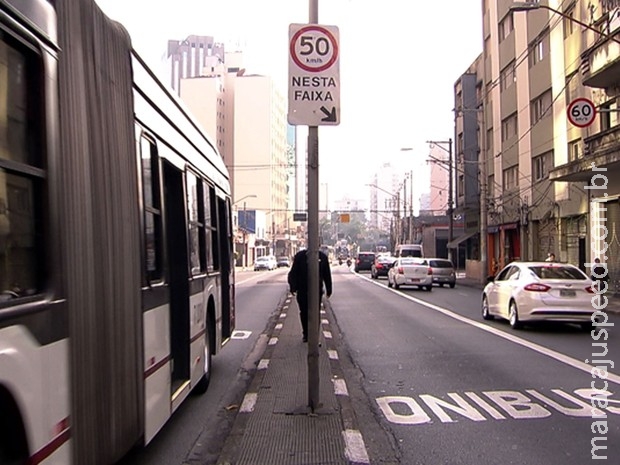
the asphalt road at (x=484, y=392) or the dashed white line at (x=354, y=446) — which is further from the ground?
the dashed white line at (x=354, y=446)

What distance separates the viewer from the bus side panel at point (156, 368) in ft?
15.1

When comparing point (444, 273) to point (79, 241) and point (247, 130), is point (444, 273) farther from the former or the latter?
point (247, 130)

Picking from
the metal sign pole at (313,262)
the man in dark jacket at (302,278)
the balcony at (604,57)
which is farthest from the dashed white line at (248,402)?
the balcony at (604,57)

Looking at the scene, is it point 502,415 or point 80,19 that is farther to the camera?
point 502,415

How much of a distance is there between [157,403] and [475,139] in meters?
43.2

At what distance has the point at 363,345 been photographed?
11969 mm

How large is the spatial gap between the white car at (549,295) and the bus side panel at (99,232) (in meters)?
10.6

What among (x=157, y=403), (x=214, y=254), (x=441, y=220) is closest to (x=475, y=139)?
(x=441, y=220)

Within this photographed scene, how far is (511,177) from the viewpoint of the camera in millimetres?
36469

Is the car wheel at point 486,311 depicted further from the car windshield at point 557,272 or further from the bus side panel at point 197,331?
the bus side panel at point 197,331

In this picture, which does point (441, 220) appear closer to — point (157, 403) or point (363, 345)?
point (363, 345)

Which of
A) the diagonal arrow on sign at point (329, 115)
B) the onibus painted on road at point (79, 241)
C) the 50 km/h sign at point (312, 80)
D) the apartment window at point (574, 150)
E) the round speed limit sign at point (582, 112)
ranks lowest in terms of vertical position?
the onibus painted on road at point (79, 241)

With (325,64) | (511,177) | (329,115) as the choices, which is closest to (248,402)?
(329,115)

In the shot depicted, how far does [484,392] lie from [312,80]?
4214mm
